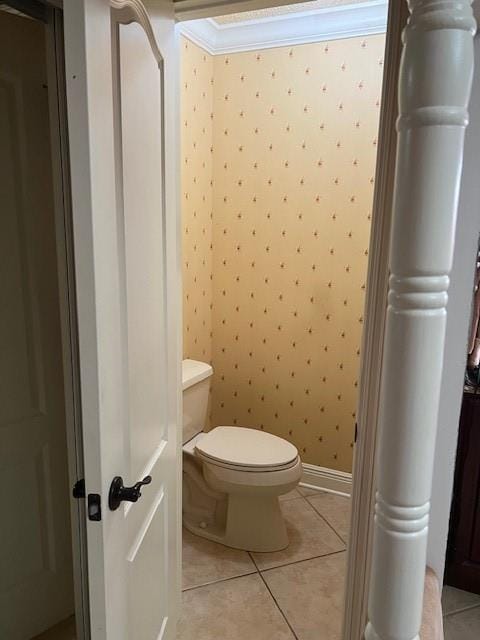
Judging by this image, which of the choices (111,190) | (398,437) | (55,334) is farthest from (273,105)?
(398,437)

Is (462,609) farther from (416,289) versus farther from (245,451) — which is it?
(416,289)

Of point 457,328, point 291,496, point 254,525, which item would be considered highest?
point 457,328

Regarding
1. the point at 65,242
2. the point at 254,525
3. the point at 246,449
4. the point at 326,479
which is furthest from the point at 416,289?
the point at 326,479

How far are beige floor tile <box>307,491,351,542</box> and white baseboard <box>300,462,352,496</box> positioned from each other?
3 centimetres

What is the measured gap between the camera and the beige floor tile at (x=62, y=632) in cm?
176

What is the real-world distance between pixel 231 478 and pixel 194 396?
449 millimetres

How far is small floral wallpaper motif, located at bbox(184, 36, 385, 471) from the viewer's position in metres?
2.53

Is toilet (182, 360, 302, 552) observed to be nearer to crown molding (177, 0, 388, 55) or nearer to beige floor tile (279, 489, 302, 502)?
beige floor tile (279, 489, 302, 502)

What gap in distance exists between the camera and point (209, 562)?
2260mm

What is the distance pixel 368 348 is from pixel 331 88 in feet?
5.88

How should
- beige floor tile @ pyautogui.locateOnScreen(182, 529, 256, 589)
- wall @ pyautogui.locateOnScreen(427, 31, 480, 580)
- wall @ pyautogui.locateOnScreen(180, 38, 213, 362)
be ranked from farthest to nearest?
1. wall @ pyautogui.locateOnScreen(180, 38, 213, 362)
2. beige floor tile @ pyautogui.locateOnScreen(182, 529, 256, 589)
3. wall @ pyautogui.locateOnScreen(427, 31, 480, 580)

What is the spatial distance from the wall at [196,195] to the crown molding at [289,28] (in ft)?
0.28

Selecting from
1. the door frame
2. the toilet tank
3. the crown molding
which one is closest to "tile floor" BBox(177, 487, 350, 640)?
the toilet tank

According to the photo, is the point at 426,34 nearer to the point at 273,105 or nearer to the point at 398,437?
the point at 398,437
